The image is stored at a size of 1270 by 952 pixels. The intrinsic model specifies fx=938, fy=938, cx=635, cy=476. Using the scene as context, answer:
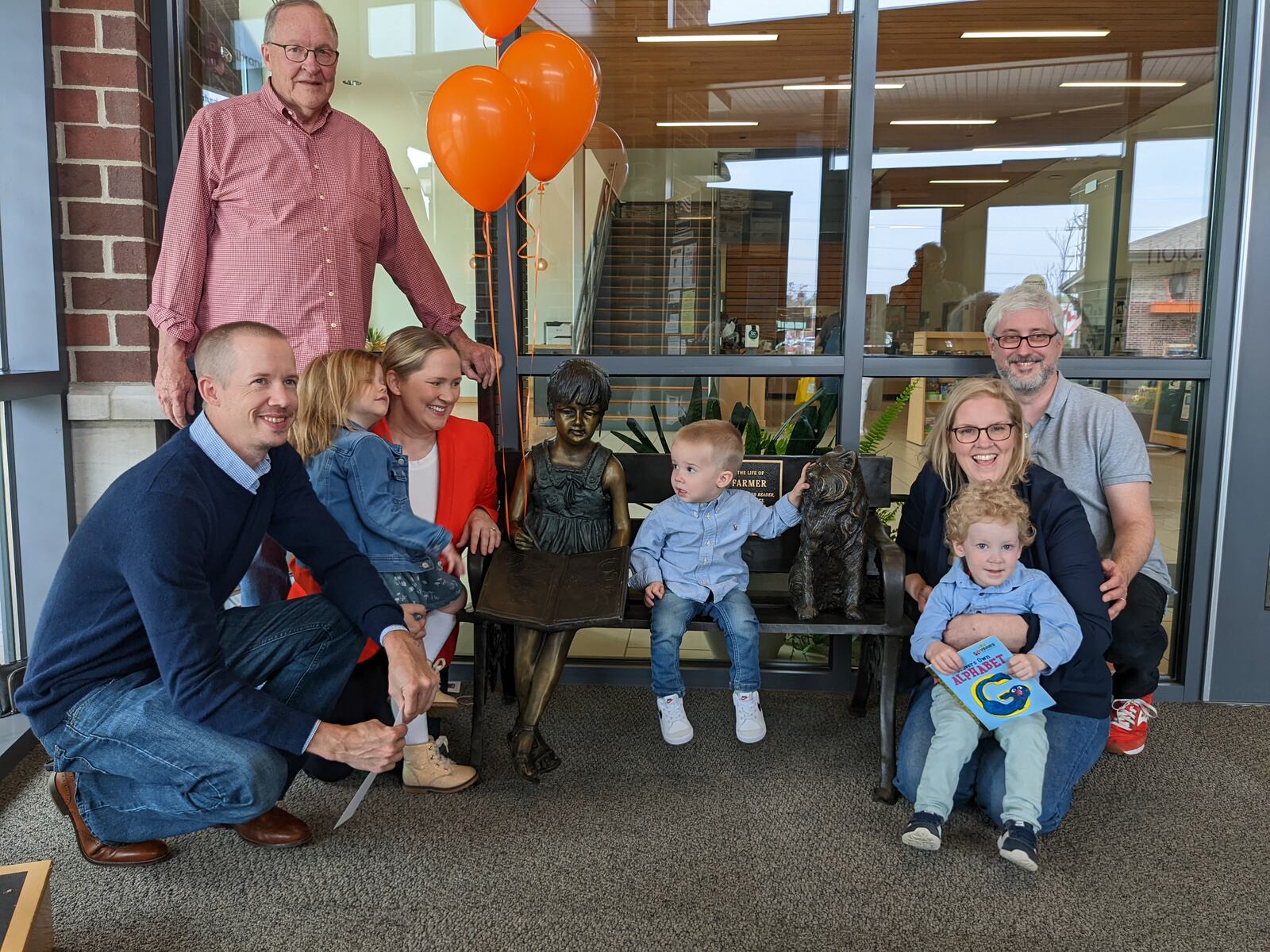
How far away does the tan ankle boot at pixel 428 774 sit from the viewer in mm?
2596

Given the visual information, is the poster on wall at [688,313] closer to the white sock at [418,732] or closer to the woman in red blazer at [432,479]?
the woman in red blazer at [432,479]

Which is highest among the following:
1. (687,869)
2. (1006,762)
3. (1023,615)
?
(1023,615)

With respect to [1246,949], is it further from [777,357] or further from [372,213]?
[372,213]

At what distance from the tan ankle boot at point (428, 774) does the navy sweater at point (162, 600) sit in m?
0.66

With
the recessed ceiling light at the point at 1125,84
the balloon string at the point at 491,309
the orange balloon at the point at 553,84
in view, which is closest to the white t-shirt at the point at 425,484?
the balloon string at the point at 491,309

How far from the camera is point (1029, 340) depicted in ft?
9.37

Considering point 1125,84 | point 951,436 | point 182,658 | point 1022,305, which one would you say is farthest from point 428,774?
point 1125,84

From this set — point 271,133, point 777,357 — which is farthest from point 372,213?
point 777,357

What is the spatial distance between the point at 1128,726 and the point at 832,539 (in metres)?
1.10

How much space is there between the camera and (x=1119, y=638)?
2.76m

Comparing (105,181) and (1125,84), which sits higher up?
(1125,84)

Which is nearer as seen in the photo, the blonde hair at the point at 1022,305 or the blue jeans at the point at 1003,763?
the blue jeans at the point at 1003,763

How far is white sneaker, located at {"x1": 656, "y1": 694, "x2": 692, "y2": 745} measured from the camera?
8.88 feet

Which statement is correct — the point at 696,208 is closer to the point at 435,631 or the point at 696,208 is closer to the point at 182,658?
the point at 435,631
